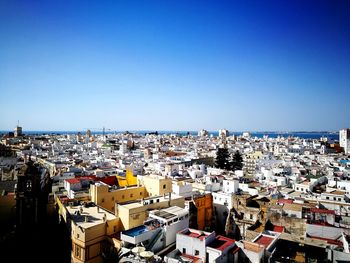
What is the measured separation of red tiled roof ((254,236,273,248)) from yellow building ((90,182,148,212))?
46.1 ft

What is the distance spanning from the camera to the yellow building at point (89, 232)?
19625 mm

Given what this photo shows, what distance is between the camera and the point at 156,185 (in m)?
29.8

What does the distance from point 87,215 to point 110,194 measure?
5.07 metres

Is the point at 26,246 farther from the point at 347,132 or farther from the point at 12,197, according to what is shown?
the point at 347,132

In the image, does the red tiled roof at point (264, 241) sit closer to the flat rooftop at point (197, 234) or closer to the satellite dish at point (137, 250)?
the flat rooftop at point (197, 234)

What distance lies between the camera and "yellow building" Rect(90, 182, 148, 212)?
26484mm

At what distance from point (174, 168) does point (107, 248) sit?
1236 inches

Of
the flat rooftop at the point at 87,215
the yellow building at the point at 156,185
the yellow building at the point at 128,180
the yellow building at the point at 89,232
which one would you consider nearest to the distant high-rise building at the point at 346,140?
the yellow building at the point at 128,180

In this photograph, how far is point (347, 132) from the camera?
122375 mm

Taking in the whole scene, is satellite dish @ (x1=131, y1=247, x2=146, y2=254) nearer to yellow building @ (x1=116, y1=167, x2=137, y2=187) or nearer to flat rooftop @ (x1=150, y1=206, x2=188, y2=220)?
flat rooftop @ (x1=150, y1=206, x2=188, y2=220)

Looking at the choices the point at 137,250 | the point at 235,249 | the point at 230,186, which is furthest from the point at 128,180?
the point at 235,249

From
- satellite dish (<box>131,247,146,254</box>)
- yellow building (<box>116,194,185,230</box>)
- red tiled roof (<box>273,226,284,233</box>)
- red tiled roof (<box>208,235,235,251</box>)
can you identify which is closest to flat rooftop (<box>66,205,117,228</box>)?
yellow building (<box>116,194,185,230</box>)

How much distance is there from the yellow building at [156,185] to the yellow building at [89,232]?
747 centimetres

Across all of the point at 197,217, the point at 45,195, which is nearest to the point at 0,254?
the point at 45,195
